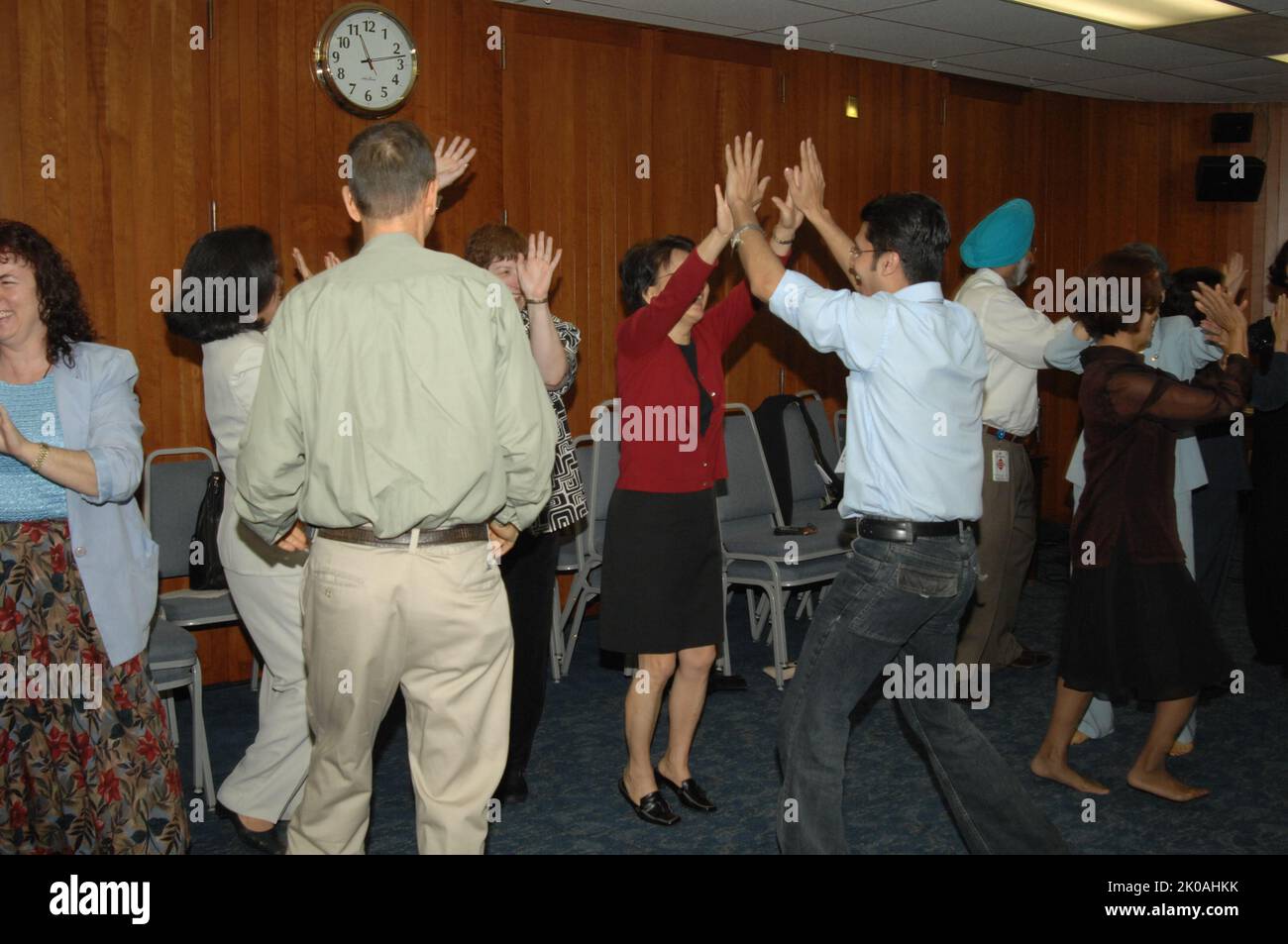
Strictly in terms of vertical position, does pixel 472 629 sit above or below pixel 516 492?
below

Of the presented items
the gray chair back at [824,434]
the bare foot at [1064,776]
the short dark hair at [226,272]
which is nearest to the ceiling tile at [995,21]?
Result: the gray chair back at [824,434]

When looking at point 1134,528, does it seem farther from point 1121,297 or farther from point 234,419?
point 234,419

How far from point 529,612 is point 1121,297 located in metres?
2.04

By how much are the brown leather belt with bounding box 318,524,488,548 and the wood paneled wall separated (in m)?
2.92

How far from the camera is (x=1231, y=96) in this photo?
9234 millimetres

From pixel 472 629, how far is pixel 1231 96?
8778mm

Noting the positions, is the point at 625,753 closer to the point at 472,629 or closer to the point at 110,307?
the point at 472,629

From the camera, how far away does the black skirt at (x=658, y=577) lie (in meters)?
3.72

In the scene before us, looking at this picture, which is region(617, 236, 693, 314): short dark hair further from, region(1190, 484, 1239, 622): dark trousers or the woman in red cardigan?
region(1190, 484, 1239, 622): dark trousers

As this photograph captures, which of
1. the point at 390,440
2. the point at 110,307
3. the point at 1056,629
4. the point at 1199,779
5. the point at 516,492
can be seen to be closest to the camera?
the point at 390,440

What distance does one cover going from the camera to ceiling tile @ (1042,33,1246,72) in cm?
716

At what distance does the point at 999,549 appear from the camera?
4.99 meters

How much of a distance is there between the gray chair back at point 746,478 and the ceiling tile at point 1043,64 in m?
3.12
